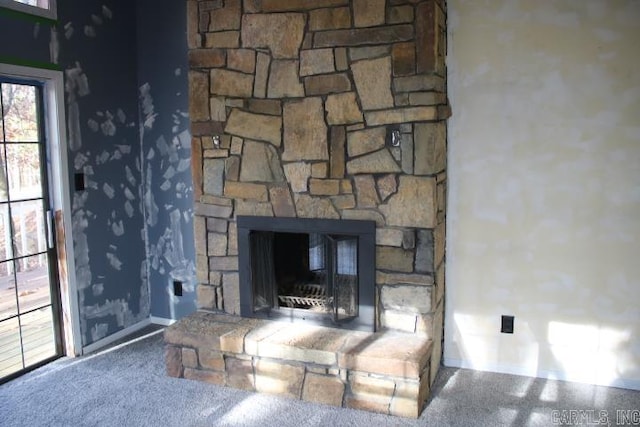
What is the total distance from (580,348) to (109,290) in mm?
3130

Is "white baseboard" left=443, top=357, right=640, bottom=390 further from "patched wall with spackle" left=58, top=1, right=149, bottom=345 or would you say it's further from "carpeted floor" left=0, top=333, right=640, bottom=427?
"patched wall with spackle" left=58, top=1, right=149, bottom=345

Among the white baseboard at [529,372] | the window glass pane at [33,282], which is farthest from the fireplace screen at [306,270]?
the window glass pane at [33,282]

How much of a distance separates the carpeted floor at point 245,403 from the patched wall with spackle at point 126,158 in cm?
58

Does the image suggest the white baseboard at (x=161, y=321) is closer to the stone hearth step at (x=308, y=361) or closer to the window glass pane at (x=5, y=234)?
the stone hearth step at (x=308, y=361)

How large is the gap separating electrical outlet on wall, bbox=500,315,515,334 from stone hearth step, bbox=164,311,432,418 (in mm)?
564

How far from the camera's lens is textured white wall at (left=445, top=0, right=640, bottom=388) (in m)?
3.03

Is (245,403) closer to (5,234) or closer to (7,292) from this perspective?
(7,292)

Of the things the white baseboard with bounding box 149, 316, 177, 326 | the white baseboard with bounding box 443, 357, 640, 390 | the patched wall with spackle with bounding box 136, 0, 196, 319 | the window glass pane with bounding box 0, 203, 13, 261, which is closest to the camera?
the white baseboard with bounding box 443, 357, 640, 390

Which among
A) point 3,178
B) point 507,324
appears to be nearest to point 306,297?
point 507,324

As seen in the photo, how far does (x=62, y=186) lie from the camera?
11.6 ft

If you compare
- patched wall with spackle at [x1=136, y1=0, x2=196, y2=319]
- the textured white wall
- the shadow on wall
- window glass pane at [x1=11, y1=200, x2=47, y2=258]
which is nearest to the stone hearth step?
the shadow on wall

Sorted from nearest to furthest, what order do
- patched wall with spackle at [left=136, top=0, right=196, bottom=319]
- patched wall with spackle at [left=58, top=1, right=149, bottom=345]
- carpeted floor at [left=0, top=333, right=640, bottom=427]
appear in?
carpeted floor at [left=0, top=333, right=640, bottom=427]
patched wall with spackle at [left=58, top=1, right=149, bottom=345]
patched wall with spackle at [left=136, top=0, right=196, bottom=319]

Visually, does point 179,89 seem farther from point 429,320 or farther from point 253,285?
point 429,320

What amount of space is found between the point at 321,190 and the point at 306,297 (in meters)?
0.73
